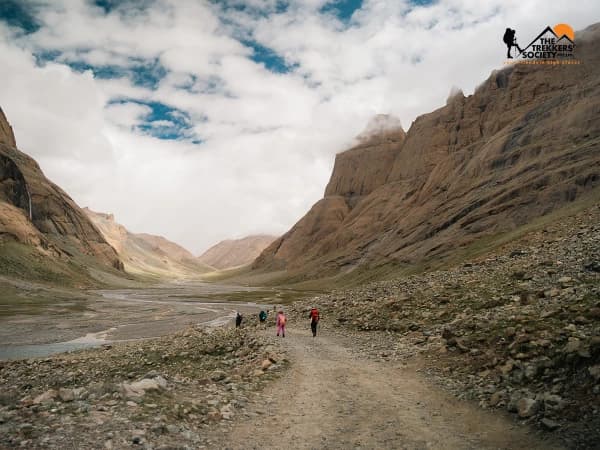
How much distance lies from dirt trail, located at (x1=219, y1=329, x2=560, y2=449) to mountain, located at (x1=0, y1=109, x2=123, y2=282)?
128072 millimetres

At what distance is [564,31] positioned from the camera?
4537 inches

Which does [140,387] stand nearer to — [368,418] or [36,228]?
[368,418]

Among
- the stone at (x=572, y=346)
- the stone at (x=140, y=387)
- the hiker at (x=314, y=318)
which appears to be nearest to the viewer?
the stone at (x=572, y=346)

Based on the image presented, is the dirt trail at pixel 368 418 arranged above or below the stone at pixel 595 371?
below

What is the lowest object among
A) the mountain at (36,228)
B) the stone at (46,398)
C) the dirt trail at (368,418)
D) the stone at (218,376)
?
the stone at (218,376)

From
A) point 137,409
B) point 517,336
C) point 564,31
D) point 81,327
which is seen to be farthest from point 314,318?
point 564,31

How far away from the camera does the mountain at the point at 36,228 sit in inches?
4918

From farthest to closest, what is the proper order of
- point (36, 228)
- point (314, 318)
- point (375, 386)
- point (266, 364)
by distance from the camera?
1. point (36, 228)
2. point (314, 318)
3. point (266, 364)
4. point (375, 386)

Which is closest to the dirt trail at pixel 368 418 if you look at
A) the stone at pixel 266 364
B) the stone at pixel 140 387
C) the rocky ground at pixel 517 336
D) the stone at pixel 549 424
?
the stone at pixel 549 424

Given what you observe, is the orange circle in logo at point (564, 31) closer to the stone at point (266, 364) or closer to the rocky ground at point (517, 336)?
the rocky ground at point (517, 336)

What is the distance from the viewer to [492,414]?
10.5 meters

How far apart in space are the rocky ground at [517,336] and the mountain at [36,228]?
125 metres

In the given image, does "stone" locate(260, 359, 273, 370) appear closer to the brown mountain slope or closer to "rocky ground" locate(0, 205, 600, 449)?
"rocky ground" locate(0, 205, 600, 449)

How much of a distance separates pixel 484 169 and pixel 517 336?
100117 mm
